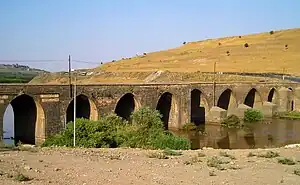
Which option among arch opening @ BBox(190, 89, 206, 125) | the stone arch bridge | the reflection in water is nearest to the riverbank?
the stone arch bridge

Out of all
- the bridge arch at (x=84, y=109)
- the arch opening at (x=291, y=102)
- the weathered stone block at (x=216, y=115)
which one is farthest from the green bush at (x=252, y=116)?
the bridge arch at (x=84, y=109)

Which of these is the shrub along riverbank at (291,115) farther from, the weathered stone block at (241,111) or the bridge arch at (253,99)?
the weathered stone block at (241,111)

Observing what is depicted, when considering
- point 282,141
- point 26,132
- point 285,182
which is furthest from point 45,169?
point 282,141

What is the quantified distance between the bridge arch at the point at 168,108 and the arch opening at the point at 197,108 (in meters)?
3.71

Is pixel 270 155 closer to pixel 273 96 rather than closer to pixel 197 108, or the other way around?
pixel 197 108

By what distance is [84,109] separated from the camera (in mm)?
29375

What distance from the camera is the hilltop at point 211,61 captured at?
62.5 metres

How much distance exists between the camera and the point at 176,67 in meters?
81.2

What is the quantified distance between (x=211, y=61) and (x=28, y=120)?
61755 millimetres

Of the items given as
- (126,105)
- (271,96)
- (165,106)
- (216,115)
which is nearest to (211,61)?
(271,96)

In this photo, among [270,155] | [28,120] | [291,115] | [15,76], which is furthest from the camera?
[15,76]

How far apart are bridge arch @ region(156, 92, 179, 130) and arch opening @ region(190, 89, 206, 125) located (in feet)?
12.2

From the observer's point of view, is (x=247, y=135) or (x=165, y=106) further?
(x=165, y=106)

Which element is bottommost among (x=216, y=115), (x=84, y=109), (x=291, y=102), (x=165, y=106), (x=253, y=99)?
(x=216, y=115)
